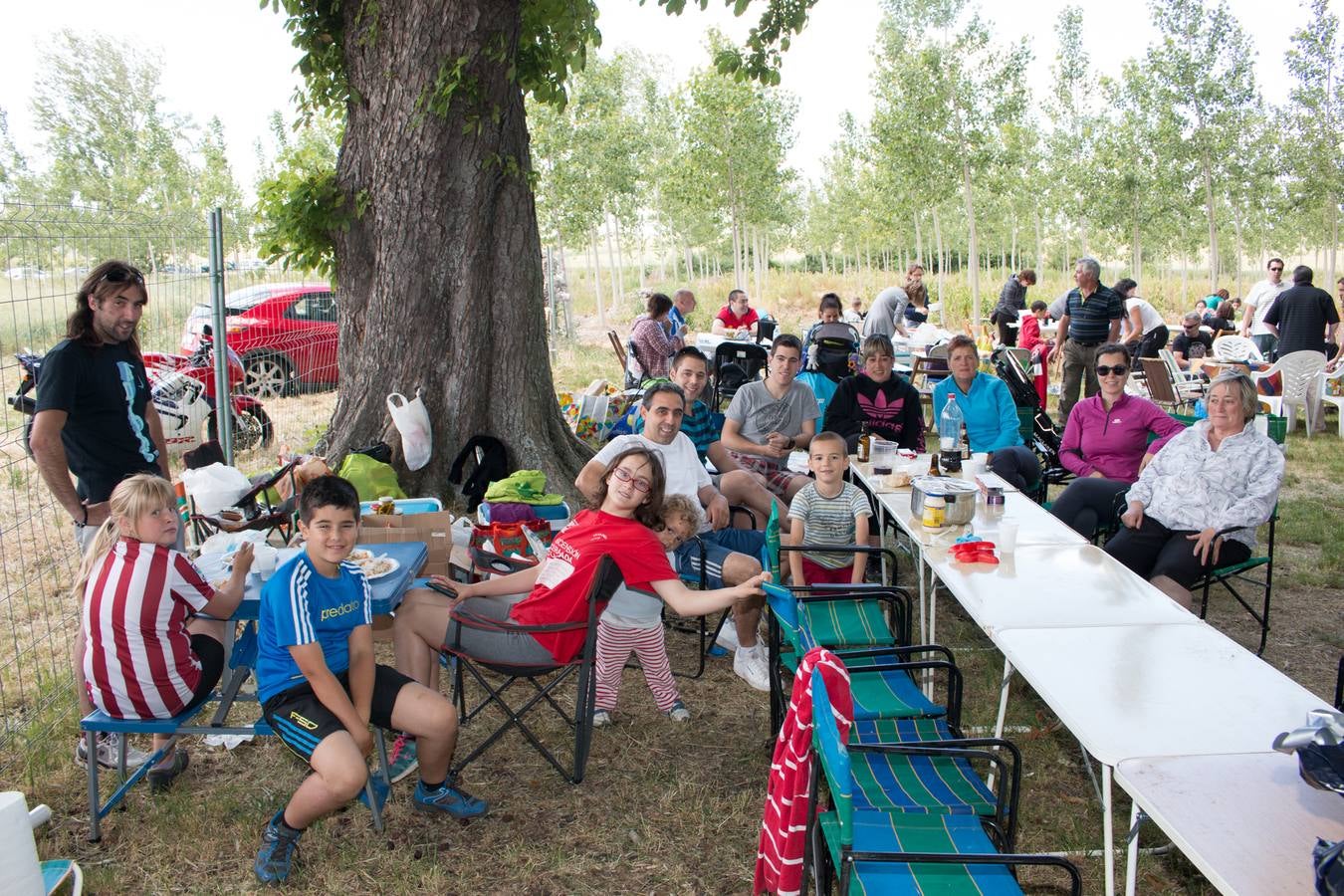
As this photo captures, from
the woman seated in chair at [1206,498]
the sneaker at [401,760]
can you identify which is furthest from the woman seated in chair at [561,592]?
the woman seated in chair at [1206,498]

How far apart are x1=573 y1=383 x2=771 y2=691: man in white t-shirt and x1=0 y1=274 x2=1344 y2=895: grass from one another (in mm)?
177

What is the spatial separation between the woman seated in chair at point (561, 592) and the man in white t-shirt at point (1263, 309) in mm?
10123

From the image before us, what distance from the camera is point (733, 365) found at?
967 cm

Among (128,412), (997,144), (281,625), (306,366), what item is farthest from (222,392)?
(997,144)

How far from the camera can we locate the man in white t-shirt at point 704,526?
410 centimetres

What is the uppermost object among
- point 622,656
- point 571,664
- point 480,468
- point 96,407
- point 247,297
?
point 247,297

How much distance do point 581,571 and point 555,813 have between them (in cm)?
81

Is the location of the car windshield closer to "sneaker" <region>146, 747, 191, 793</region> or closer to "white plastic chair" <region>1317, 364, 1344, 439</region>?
"sneaker" <region>146, 747, 191, 793</region>

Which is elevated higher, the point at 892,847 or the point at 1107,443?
the point at 1107,443

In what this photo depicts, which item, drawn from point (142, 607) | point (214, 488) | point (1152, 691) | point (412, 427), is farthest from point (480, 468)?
point (1152, 691)

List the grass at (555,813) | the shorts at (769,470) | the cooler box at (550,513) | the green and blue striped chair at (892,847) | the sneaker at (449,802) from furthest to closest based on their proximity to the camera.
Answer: the shorts at (769,470) → the cooler box at (550,513) → the sneaker at (449,802) → the grass at (555,813) → the green and blue striped chair at (892,847)

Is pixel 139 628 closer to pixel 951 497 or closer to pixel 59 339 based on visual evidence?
pixel 59 339

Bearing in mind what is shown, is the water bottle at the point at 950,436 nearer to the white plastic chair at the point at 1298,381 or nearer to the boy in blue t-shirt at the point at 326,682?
the boy in blue t-shirt at the point at 326,682

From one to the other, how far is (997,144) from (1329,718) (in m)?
20.4
